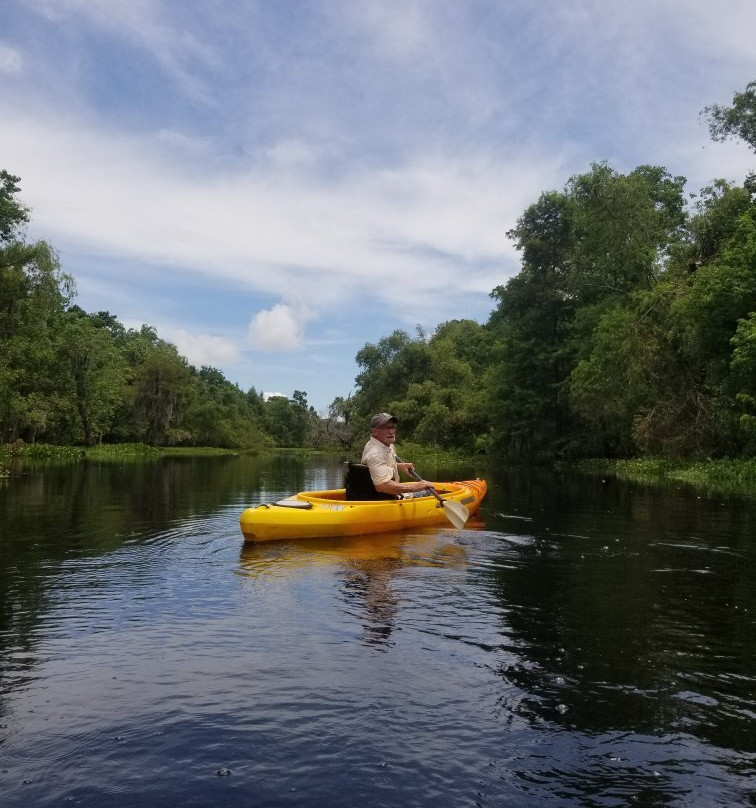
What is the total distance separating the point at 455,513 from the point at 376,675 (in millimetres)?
5879

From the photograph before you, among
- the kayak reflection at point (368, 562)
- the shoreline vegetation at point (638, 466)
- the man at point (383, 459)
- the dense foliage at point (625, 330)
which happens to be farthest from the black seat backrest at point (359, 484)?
the dense foliage at point (625, 330)

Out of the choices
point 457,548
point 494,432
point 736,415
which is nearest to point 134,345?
point 494,432

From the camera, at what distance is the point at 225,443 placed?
71.9 m

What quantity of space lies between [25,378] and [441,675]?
3806 centimetres

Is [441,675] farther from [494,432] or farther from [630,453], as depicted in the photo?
[494,432]

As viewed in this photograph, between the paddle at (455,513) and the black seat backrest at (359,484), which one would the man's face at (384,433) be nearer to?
the black seat backrest at (359,484)

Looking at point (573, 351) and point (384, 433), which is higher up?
point (573, 351)

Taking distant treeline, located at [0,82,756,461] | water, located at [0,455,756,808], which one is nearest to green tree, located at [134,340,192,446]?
distant treeline, located at [0,82,756,461]

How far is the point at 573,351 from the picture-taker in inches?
1425

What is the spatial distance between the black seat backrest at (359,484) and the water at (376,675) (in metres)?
1.68

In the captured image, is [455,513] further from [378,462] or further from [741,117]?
[741,117]

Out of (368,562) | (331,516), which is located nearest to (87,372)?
(331,516)

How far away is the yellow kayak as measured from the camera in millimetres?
9117

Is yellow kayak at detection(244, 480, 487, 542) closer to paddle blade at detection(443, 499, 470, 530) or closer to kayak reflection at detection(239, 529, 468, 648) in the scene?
kayak reflection at detection(239, 529, 468, 648)
